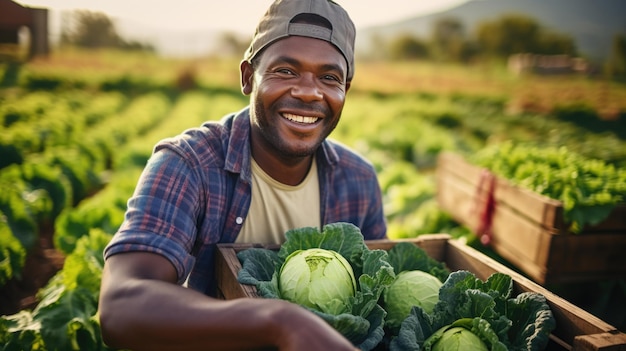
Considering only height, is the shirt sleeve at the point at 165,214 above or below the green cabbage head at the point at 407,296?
above

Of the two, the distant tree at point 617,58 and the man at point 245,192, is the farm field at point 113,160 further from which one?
the man at point 245,192

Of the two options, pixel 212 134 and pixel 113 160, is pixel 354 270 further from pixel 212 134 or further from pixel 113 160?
pixel 113 160

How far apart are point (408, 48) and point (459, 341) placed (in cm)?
6247

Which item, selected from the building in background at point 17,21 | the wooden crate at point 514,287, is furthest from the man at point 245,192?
the building in background at point 17,21

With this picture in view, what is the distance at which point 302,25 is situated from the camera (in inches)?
89.3

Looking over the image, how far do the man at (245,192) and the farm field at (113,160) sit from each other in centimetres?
146

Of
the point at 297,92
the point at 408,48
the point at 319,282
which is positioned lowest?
the point at 319,282

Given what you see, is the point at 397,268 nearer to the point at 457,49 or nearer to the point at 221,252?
the point at 221,252

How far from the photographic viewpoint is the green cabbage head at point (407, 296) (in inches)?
71.5

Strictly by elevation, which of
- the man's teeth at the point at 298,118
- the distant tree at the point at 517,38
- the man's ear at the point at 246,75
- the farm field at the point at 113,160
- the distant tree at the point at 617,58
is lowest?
the farm field at the point at 113,160

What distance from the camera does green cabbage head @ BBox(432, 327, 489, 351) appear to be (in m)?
1.56

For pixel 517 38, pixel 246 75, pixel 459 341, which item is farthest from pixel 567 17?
pixel 459 341

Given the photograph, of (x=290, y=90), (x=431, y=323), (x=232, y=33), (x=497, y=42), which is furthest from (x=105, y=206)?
(x=232, y=33)

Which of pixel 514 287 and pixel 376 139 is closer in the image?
pixel 514 287
